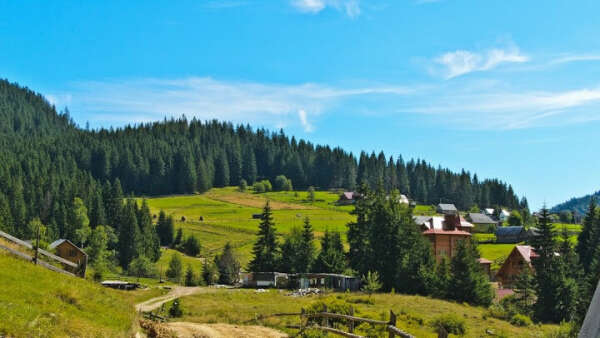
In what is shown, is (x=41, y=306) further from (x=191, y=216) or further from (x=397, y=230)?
(x=191, y=216)

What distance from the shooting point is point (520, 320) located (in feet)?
167

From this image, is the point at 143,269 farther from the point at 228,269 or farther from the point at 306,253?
the point at 306,253

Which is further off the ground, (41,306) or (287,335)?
(41,306)

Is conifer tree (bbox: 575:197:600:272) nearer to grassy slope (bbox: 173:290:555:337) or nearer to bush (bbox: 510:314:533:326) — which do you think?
bush (bbox: 510:314:533:326)

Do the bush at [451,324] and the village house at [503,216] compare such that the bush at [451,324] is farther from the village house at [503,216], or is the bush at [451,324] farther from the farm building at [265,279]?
the village house at [503,216]

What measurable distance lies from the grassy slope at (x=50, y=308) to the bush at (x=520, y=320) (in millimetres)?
43640

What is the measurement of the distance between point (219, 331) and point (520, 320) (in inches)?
1509

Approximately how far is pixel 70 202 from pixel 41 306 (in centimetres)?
13159

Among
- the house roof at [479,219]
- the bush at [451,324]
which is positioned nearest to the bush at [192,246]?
the house roof at [479,219]

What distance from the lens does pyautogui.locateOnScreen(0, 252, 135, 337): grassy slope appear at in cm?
1165

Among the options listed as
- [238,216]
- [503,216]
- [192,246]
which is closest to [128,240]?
[192,246]

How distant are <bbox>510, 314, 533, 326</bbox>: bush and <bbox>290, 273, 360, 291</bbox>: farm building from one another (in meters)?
25.5

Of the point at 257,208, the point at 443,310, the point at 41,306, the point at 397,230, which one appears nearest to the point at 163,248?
the point at 257,208

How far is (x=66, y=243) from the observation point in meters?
75.7
